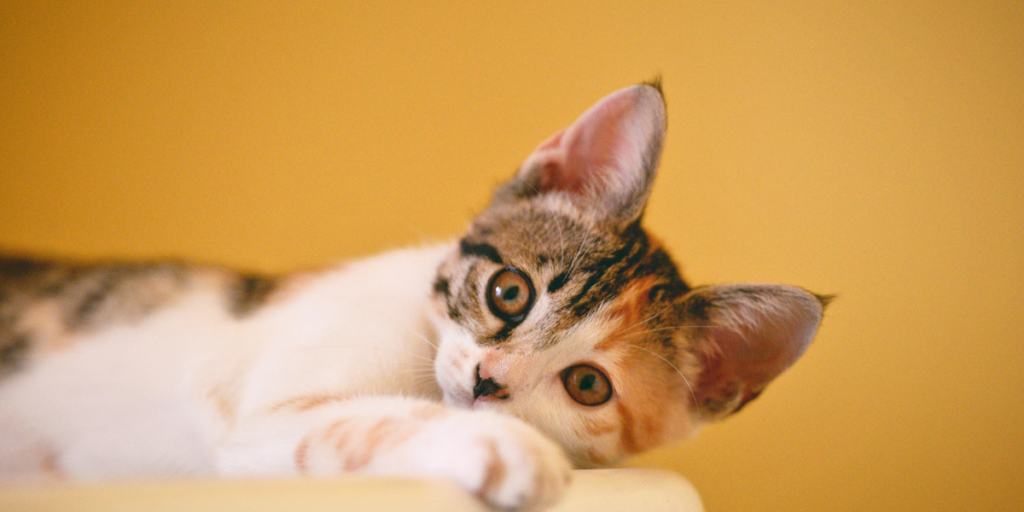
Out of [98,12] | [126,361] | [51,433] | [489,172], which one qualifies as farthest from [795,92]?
[98,12]

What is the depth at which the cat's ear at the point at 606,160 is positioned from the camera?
816mm

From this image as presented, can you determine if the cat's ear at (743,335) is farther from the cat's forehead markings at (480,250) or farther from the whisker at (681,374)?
the cat's forehead markings at (480,250)

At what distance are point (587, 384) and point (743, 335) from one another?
0.26 m

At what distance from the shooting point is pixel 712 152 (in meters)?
1.42

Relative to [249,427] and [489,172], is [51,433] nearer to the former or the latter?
[249,427]

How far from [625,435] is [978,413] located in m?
1.13

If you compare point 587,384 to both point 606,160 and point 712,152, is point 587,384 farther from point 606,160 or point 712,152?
point 712,152

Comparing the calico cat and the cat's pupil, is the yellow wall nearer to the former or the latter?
the calico cat

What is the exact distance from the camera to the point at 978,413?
52.9 inches

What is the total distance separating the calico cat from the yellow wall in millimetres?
516

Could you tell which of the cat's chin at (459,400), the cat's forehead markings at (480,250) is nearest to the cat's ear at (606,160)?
the cat's forehead markings at (480,250)

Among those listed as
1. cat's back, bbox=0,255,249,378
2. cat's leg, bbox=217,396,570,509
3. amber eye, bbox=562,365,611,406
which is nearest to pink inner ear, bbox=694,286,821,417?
amber eye, bbox=562,365,611,406

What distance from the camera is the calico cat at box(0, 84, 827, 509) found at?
0.75m

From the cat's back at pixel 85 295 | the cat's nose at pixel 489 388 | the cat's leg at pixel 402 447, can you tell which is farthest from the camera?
the cat's back at pixel 85 295
